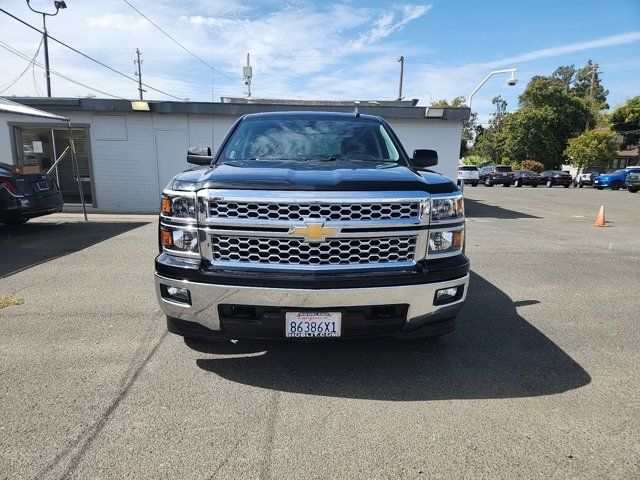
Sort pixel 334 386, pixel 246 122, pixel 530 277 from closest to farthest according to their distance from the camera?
pixel 334 386 → pixel 246 122 → pixel 530 277

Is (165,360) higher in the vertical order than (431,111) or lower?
lower

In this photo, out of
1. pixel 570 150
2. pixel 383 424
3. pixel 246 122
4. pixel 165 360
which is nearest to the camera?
pixel 383 424

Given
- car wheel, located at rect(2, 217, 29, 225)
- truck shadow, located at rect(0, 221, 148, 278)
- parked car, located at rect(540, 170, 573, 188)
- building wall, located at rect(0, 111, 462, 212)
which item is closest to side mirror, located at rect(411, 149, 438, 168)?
truck shadow, located at rect(0, 221, 148, 278)

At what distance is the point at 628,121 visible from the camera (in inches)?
1682

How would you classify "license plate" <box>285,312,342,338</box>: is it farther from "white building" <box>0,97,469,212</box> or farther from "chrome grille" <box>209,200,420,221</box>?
"white building" <box>0,97,469,212</box>

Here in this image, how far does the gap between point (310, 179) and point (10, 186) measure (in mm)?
8401

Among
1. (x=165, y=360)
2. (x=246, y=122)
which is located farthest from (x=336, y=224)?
(x=246, y=122)

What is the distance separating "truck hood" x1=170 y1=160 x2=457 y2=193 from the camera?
273 cm

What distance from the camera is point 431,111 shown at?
1355 cm

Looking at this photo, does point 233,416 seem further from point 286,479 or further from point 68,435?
point 68,435

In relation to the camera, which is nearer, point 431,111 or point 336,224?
point 336,224

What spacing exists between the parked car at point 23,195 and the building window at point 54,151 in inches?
202

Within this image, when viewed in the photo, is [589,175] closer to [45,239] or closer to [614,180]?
[614,180]

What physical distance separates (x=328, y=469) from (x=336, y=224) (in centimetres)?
139
